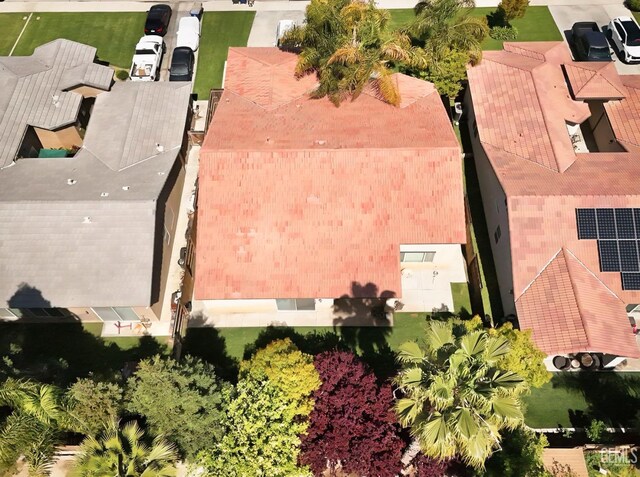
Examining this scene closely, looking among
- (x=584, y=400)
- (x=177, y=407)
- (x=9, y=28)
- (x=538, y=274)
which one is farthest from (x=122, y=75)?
(x=584, y=400)

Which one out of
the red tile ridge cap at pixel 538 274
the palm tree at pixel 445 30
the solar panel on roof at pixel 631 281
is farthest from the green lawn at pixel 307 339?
the palm tree at pixel 445 30

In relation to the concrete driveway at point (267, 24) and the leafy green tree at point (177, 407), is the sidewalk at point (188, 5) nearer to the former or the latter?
the concrete driveway at point (267, 24)

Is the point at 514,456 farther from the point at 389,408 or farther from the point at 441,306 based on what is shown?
the point at 441,306

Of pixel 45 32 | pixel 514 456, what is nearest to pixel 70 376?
pixel 514 456

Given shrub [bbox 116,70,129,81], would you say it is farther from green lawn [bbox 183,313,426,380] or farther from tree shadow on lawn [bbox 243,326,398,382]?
tree shadow on lawn [bbox 243,326,398,382]

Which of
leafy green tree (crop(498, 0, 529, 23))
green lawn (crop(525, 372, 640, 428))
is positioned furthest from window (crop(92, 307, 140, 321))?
leafy green tree (crop(498, 0, 529, 23))

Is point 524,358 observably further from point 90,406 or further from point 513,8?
point 513,8

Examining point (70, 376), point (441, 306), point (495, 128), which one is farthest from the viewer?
point (495, 128)
